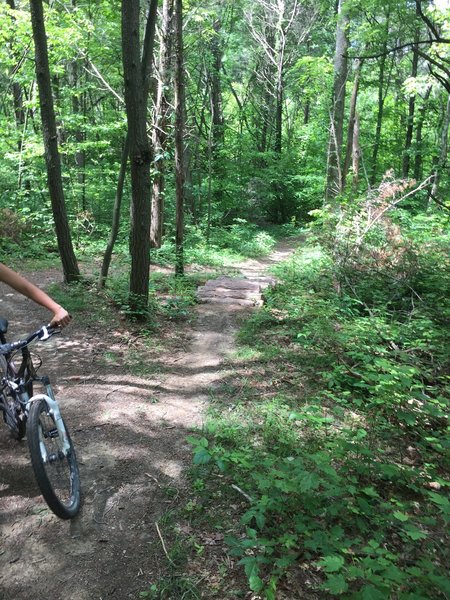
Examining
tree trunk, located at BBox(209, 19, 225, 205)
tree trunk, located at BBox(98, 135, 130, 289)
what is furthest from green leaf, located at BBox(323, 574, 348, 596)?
tree trunk, located at BBox(209, 19, 225, 205)

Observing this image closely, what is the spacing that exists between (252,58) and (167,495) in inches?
1017

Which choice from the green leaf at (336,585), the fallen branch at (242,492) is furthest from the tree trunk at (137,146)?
the green leaf at (336,585)

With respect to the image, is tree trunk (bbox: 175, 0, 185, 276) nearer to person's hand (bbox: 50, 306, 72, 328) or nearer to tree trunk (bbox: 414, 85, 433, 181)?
person's hand (bbox: 50, 306, 72, 328)

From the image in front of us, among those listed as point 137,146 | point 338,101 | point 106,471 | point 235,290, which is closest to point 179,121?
point 137,146

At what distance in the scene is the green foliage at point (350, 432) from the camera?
2.52 meters

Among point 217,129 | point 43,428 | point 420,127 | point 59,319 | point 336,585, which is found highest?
point 217,129

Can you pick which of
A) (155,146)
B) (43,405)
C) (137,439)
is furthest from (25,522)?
(155,146)

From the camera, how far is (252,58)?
24172mm

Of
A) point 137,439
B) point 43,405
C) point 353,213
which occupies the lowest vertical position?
point 137,439

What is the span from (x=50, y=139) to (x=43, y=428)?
6466 millimetres

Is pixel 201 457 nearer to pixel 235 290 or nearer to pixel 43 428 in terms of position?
pixel 43 428

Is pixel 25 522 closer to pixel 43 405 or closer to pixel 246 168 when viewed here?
pixel 43 405

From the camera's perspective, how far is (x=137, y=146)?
6.38 meters

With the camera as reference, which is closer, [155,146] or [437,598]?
[437,598]
